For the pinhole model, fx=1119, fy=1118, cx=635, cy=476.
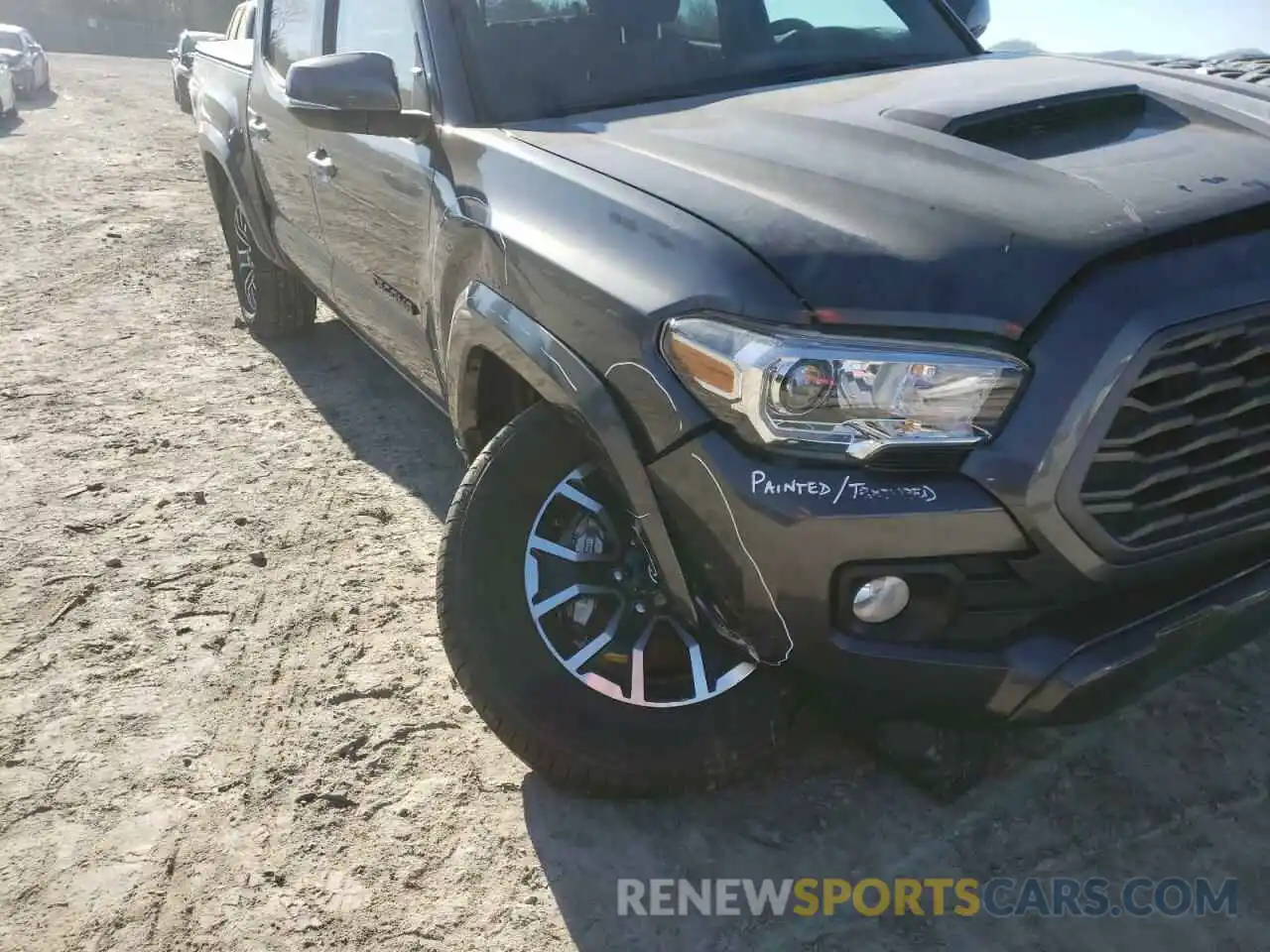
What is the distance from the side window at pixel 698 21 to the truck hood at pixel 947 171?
16.8 inches

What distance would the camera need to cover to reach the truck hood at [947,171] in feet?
6.01

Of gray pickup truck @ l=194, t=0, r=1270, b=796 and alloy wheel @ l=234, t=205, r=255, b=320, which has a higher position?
gray pickup truck @ l=194, t=0, r=1270, b=796

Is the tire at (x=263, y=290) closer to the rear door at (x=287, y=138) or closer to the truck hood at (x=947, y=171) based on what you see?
the rear door at (x=287, y=138)

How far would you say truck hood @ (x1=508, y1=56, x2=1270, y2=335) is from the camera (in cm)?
183

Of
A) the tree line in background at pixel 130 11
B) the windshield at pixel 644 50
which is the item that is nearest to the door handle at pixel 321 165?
the windshield at pixel 644 50

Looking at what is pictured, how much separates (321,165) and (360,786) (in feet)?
6.90

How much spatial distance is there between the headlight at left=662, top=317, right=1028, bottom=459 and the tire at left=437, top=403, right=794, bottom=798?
1.57 feet

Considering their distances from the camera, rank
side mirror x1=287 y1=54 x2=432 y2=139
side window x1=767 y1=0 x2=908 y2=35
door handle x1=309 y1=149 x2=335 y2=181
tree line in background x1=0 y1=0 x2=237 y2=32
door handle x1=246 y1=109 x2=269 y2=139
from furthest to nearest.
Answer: tree line in background x1=0 y1=0 x2=237 y2=32 → door handle x1=246 y1=109 x2=269 y2=139 → door handle x1=309 y1=149 x2=335 y2=181 → side window x1=767 y1=0 x2=908 y2=35 → side mirror x1=287 y1=54 x2=432 y2=139

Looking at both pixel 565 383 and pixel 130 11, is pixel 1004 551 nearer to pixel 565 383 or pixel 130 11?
pixel 565 383

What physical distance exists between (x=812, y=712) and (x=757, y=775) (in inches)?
8.2

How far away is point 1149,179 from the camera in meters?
2.01

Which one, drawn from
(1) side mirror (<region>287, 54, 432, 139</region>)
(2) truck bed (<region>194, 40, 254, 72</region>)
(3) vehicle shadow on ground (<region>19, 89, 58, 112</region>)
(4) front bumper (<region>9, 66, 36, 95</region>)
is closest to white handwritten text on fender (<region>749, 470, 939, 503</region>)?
(1) side mirror (<region>287, 54, 432, 139</region>)

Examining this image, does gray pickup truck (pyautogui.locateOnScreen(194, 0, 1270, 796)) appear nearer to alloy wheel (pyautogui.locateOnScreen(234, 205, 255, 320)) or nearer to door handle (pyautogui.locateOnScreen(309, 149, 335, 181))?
door handle (pyautogui.locateOnScreen(309, 149, 335, 181))

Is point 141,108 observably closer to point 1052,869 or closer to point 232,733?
point 232,733
